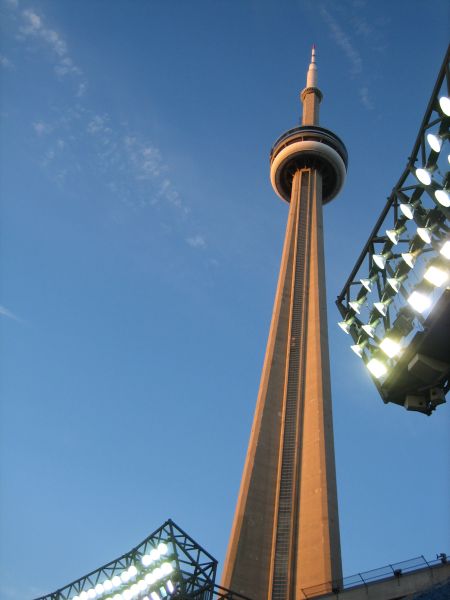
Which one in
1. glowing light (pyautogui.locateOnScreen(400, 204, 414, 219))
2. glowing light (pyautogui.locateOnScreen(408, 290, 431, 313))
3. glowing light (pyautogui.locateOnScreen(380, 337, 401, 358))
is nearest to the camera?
glowing light (pyautogui.locateOnScreen(408, 290, 431, 313))

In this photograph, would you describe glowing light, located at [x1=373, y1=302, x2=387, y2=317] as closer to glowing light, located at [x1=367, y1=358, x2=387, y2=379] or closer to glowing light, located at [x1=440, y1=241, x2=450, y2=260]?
glowing light, located at [x1=367, y1=358, x2=387, y2=379]

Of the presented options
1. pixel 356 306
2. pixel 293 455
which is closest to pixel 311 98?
pixel 293 455

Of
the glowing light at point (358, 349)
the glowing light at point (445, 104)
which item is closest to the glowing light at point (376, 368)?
the glowing light at point (358, 349)

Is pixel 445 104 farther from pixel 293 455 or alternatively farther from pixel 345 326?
pixel 293 455

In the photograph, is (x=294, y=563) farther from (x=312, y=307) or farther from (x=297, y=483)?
(x=312, y=307)

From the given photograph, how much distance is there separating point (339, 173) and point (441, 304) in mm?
51218

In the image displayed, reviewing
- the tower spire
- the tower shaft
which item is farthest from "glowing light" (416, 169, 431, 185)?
the tower spire

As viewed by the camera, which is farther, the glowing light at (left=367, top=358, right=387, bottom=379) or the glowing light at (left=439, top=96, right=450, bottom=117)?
the glowing light at (left=367, top=358, right=387, bottom=379)

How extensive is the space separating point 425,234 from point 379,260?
2420mm

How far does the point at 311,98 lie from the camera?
7300 centimetres

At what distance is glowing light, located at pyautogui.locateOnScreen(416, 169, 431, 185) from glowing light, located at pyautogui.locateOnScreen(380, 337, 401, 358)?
4.27 meters

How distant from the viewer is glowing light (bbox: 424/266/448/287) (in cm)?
1526

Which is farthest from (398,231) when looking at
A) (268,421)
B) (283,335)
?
(283,335)

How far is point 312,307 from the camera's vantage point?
4828 cm
